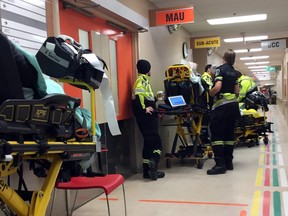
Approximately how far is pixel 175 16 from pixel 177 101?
130 centimetres

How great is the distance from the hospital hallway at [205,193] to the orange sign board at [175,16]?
7.55ft

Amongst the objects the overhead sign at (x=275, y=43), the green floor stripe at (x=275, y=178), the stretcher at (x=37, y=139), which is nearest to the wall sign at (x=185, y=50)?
the overhead sign at (x=275, y=43)

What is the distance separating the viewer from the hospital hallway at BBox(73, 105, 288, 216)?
3.64 meters

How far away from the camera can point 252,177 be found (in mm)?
4977

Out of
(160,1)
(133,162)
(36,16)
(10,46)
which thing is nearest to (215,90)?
(133,162)

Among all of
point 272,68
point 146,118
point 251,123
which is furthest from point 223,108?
point 272,68

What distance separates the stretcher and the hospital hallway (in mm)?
1647

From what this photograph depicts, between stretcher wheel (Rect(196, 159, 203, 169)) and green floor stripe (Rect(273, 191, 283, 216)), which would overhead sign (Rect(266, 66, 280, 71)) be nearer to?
stretcher wheel (Rect(196, 159, 203, 169))

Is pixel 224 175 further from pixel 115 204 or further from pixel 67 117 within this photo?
pixel 67 117

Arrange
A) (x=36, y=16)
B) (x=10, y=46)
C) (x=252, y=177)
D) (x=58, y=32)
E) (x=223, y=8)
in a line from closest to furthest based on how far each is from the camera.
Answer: (x=10, y=46) < (x=36, y=16) < (x=58, y=32) < (x=252, y=177) < (x=223, y=8)

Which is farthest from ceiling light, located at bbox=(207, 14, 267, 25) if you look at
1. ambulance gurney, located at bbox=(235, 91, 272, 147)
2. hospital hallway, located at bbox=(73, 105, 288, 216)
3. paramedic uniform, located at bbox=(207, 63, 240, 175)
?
hospital hallway, located at bbox=(73, 105, 288, 216)

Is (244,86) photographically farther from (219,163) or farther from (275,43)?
(275,43)

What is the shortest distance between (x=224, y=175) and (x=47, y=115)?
3750 mm

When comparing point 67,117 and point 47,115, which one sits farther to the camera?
point 67,117
